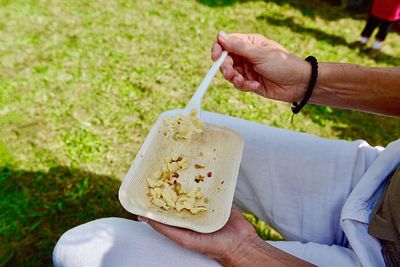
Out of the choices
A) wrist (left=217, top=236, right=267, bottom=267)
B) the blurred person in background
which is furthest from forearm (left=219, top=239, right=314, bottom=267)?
the blurred person in background

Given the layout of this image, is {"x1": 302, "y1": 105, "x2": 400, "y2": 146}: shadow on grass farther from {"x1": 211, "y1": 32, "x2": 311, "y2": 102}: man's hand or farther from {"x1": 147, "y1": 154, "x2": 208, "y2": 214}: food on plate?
{"x1": 147, "y1": 154, "x2": 208, "y2": 214}: food on plate

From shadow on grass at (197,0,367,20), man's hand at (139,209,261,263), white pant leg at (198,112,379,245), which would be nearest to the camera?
man's hand at (139,209,261,263)

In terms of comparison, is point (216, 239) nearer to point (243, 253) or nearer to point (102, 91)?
point (243, 253)

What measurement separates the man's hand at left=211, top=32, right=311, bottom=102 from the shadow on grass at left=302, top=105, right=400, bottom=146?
1.52 m

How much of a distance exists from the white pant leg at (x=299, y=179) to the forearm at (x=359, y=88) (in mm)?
158

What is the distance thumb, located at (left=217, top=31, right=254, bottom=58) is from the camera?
59.4 inches

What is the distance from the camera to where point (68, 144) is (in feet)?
8.10

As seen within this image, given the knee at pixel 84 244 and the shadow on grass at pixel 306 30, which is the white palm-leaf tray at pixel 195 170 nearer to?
the knee at pixel 84 244

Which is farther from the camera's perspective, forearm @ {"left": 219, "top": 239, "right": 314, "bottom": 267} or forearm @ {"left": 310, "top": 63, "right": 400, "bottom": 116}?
forearm @ {"left": 310, "top": 63, "right": 400, "bottom": 116}

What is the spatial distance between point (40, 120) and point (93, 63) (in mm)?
736

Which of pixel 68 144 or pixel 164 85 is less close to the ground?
pixel 164 85

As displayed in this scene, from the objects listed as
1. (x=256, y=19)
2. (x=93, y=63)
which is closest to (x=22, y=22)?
(x=93, y=63)

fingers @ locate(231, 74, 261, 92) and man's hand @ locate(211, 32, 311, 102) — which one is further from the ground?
man's hand @ locate(211, 32, 311, 102)

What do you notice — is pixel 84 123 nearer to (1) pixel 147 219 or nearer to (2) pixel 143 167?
(2) pixel 143 167
